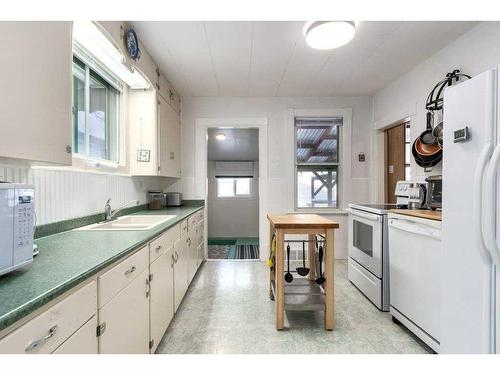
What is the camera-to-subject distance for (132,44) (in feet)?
6.59

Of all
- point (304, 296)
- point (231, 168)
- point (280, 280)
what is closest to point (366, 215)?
point (304, 296)

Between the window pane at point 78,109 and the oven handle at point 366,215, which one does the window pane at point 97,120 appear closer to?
the window pane at point 78,109

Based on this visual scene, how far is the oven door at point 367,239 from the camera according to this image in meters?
2.22

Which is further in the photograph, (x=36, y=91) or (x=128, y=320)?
(x=128, y=320)

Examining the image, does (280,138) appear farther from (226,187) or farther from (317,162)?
(226,187)

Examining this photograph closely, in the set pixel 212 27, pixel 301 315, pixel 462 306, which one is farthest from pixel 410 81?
pixel 301 315

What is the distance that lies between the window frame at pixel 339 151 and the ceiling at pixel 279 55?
321mm

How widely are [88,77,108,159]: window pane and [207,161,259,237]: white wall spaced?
12.2ft

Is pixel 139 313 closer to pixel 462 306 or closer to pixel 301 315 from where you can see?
pixel 301 315

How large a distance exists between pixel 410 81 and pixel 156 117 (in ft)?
9.60

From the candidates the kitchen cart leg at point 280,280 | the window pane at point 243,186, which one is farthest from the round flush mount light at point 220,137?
the kitchen cart leg at point 280,280

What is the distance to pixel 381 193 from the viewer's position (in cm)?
360

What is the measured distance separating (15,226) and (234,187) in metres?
5.39

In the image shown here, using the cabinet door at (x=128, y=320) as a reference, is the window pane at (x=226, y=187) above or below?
above
